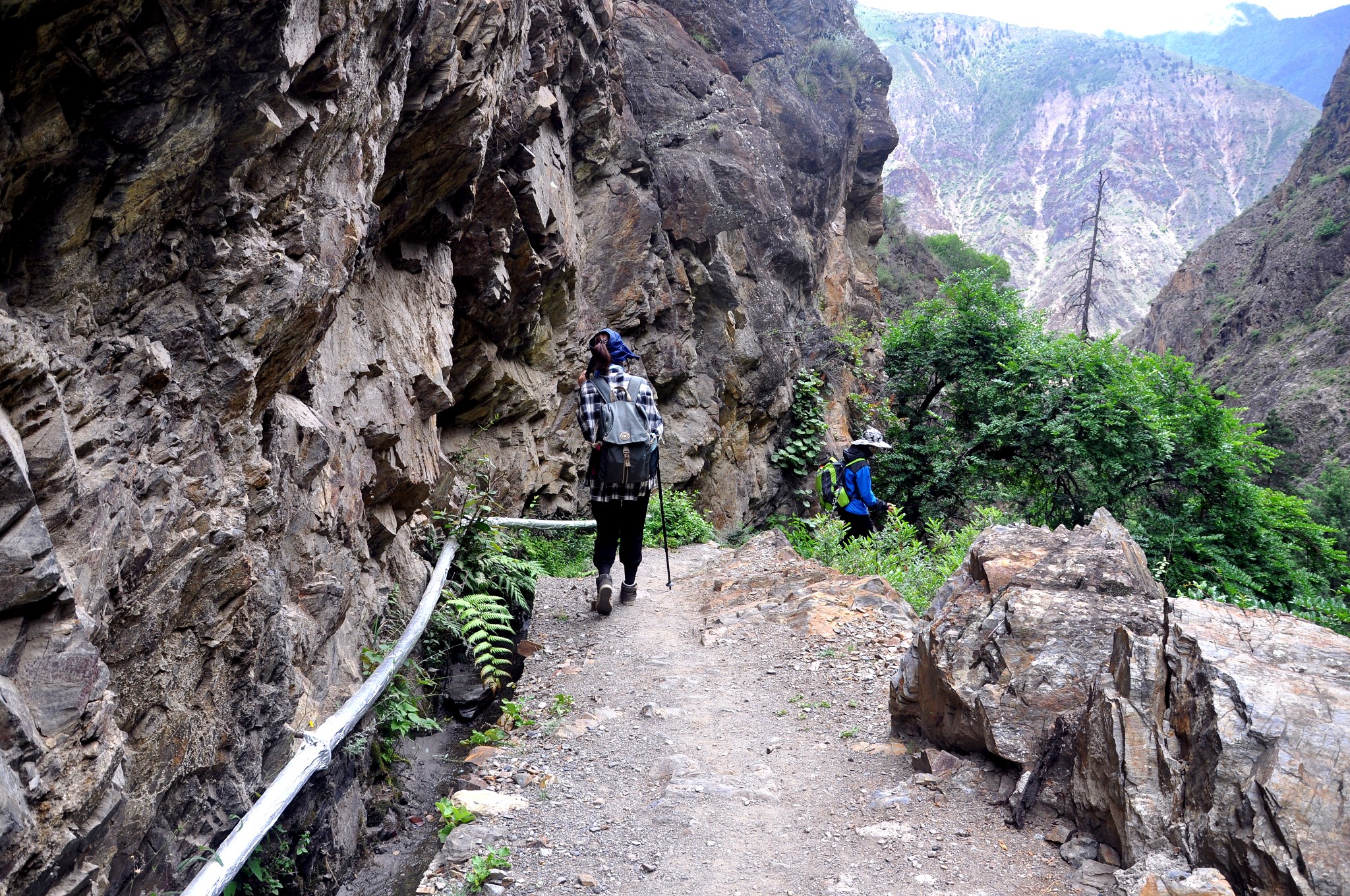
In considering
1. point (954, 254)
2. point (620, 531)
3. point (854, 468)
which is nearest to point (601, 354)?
point (620, 531)

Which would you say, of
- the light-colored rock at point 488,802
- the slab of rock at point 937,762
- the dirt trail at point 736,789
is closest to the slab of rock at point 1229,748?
the dirt trail at point 736,789

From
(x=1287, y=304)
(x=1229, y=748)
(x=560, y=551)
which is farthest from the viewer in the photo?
(x=1287, y=304)

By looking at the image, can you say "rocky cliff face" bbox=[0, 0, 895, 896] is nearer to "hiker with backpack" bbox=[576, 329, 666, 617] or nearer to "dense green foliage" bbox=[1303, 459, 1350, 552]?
"hiker with backpack" bbox=[576, 329, 666, 617]

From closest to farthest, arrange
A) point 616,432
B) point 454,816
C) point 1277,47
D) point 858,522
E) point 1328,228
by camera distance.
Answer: point 454,816 < point 616,432 < point 858,522 < point 1328,228 < point 1277,47

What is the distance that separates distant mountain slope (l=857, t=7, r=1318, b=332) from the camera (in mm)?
99688

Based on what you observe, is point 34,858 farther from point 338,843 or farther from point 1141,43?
point 1141,43

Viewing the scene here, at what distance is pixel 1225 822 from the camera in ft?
7.93

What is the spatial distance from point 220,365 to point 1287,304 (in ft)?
177

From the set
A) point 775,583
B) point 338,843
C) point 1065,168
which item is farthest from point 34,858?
point 1065,168

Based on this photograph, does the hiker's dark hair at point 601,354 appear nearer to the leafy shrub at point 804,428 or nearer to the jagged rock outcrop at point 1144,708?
the jagged rock outcrop at point 1144,708

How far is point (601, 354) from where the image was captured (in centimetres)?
624

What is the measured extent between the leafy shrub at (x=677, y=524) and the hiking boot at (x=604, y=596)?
4242mm

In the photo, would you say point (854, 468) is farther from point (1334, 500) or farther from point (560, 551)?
point (1334, 500)

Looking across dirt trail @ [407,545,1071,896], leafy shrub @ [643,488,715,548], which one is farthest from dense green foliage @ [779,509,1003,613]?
dirt trail @ [407,545,1071,896]
